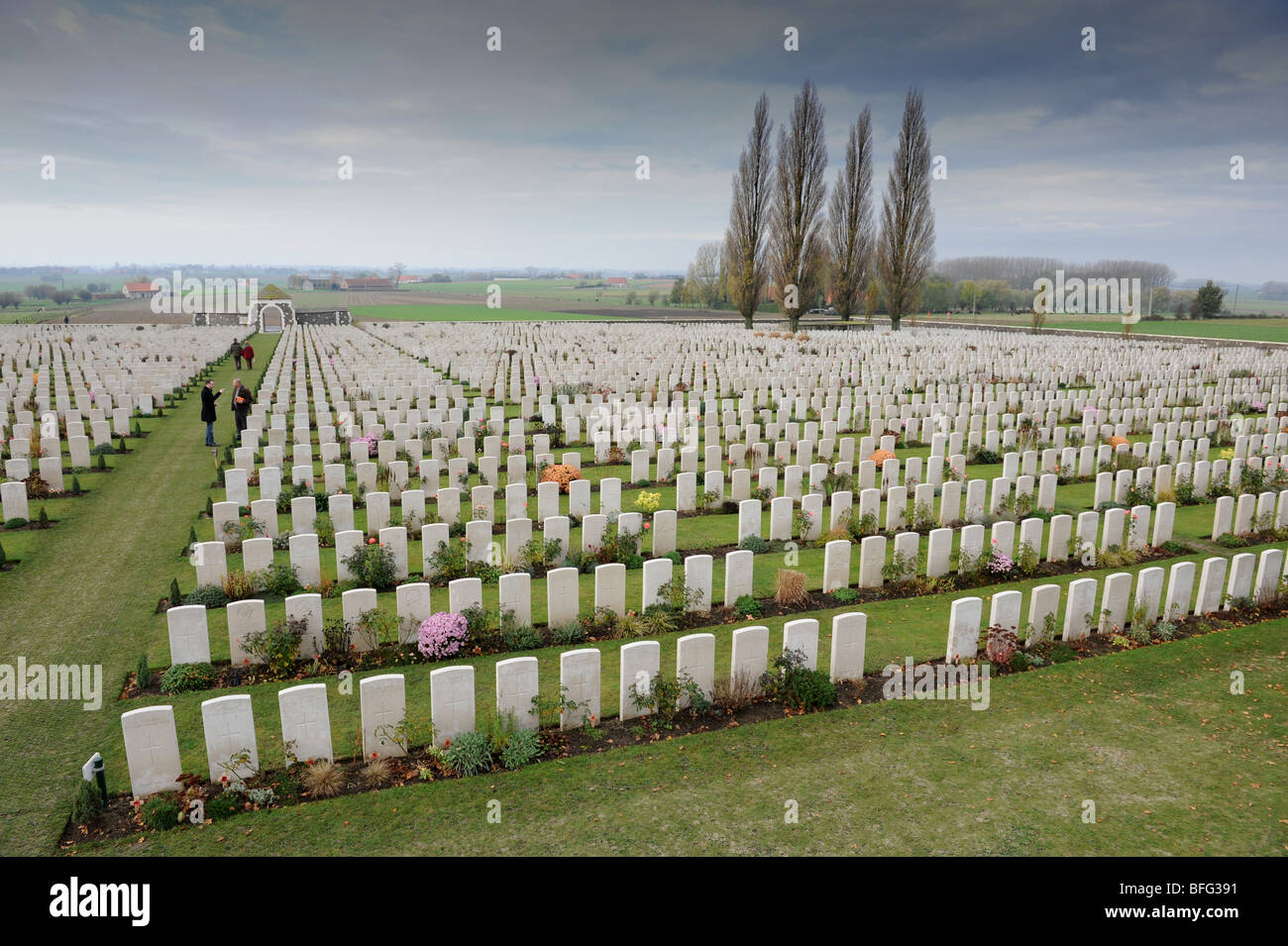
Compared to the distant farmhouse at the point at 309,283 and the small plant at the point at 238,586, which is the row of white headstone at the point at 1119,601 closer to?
the small plant at the point at 238,586

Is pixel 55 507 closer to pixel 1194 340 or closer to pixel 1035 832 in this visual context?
pixel 1035 832

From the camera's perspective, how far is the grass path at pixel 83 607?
604 centimetres

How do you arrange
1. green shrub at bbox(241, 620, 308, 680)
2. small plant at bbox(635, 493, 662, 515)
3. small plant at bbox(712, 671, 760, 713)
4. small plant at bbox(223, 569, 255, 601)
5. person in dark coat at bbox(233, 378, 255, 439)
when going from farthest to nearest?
person in dark coat at bbox(233, 378, 255, 439) < small plant at bbox(635, 493, 662, 515) < small plant at bbox(223, 569, 255, 601) < green shrub at bbox(241, 620, 308, 680) < small plant at bbox(712, 671, 760, 713)

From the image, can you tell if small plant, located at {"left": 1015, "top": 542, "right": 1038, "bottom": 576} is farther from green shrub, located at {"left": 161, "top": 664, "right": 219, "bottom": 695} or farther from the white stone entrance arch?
the white stone entrance arch

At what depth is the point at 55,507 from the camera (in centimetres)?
1352

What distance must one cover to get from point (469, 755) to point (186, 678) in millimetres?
3307

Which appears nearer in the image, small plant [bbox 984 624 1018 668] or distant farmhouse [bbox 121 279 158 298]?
small plant [bbox 984 624 1018 668]

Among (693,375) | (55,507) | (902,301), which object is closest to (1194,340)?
(902,301)

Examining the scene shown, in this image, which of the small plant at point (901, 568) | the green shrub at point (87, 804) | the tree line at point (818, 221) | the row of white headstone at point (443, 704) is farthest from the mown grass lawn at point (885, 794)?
the tree line at point (818, 221)

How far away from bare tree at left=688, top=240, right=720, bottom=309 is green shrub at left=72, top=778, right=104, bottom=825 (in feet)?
363

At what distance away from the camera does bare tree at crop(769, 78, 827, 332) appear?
46656 mm

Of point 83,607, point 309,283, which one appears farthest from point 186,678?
point 309,283

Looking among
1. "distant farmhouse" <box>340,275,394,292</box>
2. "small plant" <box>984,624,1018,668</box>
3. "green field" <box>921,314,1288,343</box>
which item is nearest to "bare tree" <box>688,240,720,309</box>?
"green field" <box>921,314,1288,343</box>
